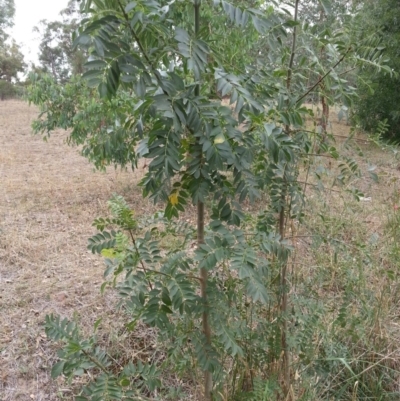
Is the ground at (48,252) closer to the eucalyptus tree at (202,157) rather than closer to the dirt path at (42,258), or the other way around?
the dirt path at (42,258)

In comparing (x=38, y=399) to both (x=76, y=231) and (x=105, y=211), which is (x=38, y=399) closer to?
(x=76, y=231)

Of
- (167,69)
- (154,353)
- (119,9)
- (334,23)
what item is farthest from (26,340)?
(334,23)

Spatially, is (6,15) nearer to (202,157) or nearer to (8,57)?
(8,57)

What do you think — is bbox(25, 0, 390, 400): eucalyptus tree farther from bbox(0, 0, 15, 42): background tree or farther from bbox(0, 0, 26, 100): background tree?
bbox(0, 0, 15, 42): background tree

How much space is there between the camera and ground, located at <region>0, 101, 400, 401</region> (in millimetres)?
2094

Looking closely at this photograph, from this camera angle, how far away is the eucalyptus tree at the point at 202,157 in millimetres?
862

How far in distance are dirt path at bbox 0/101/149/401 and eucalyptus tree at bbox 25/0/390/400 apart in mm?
1090

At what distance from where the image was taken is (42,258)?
312cm

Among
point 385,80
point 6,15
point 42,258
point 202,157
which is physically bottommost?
point 42,258

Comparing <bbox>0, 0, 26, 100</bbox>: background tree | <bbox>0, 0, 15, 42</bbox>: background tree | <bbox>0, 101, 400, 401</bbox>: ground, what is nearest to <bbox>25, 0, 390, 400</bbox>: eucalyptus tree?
<bbox>0, 101, 400, 401</bbox>: ground

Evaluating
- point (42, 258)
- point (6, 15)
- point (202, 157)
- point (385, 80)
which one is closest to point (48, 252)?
point (42, 258)

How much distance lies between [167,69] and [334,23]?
894mm

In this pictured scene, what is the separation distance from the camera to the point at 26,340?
222 centimetres

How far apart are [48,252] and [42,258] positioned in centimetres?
12
